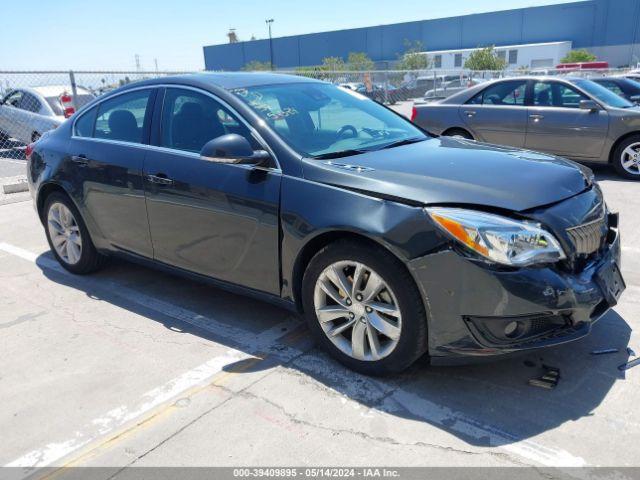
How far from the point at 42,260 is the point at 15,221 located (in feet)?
6.72

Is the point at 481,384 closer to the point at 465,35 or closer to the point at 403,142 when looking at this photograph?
the point at 403,142

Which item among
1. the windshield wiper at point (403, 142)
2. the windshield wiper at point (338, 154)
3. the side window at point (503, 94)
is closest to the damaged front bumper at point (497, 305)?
the windshield wiper at point (338, 154)

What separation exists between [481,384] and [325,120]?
2.02 metres

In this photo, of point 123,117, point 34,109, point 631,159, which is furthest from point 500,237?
point 34,109

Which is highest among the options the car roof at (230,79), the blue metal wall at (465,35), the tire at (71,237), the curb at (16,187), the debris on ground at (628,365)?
the blue metal wall at (465,35)

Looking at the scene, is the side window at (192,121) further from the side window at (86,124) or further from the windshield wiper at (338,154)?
the side window at (86,124)

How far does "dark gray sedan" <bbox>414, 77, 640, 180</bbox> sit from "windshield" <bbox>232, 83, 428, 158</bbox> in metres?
4.91

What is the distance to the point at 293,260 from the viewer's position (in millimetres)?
3270

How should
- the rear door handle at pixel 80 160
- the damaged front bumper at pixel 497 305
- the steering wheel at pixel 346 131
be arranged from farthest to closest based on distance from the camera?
the rear door handle at pixel 80 160 → the steering wheel at pixel 346 131 → the damaged front bumper at pixel 497 305

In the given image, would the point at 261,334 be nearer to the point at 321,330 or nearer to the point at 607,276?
the point at 321,330

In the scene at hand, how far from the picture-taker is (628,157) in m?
8.09

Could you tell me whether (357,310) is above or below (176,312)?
above

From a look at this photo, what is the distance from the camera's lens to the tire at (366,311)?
2.85m

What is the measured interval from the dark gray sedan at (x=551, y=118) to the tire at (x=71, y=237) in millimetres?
6206
